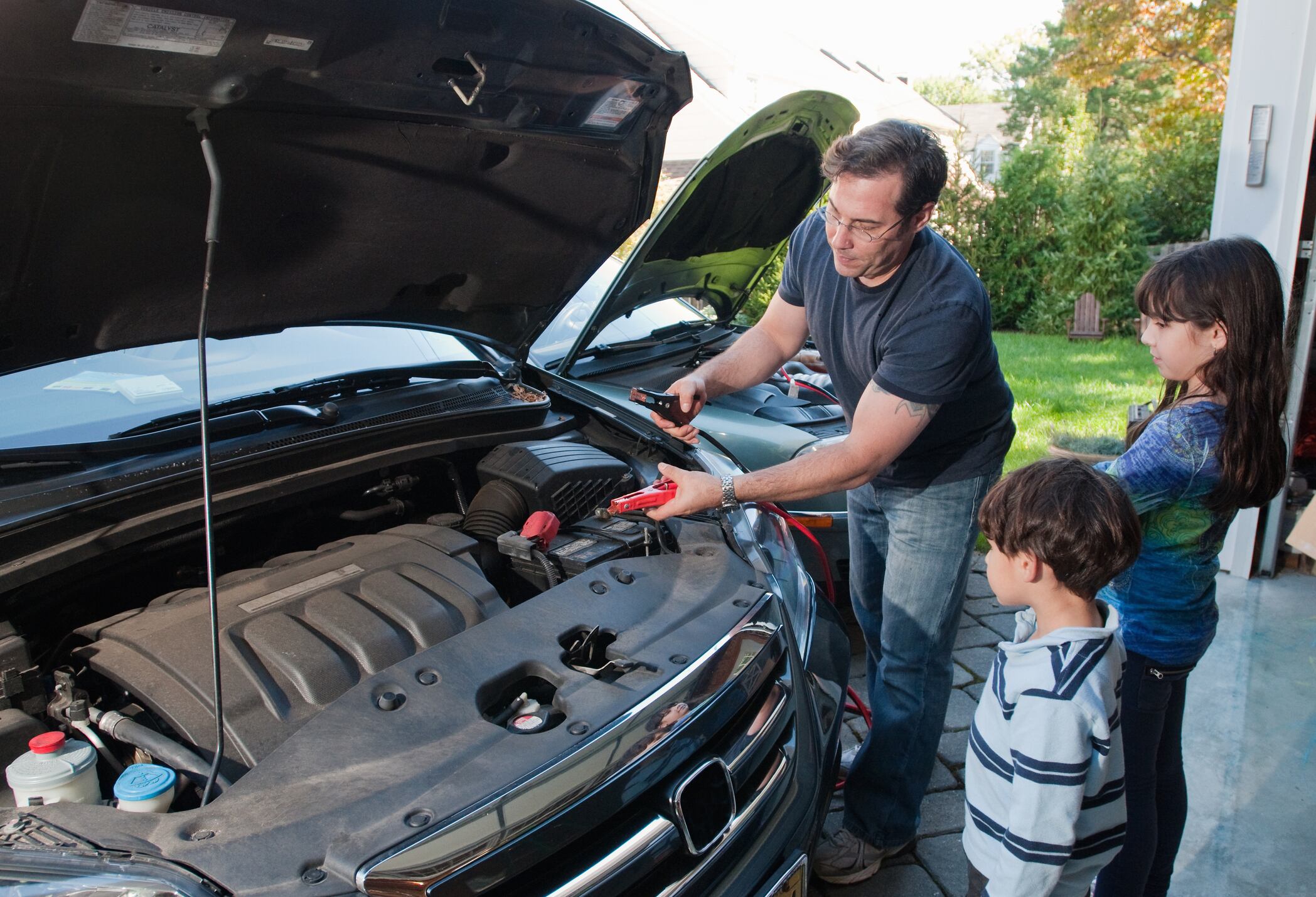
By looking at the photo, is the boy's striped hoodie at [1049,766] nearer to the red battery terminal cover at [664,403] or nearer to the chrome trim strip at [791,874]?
the chrome trim strip at [791,874]

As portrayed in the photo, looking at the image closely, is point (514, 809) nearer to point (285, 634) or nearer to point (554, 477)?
point (285, 634)

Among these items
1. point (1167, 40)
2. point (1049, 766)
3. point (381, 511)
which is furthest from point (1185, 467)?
point (1167, 40)

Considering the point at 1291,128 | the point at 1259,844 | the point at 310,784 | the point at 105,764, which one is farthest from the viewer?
the point at 1291,128

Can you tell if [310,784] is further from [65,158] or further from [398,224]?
[398,224]

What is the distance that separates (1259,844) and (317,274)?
288cm

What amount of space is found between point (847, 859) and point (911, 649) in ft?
1.84

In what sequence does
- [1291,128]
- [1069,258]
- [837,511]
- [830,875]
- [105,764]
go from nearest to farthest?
1. [105,764]
2. [830,875]
3. [837,511]
4. [1291,128]
5. [1069,258]

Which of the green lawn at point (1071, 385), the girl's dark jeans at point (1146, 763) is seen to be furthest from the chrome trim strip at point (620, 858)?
the green lawn at point (1071, 385)

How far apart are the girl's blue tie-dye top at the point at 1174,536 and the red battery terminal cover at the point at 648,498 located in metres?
Answer: 0.92

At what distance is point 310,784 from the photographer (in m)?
1.36

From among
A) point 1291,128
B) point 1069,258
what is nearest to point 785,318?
point 1291,128

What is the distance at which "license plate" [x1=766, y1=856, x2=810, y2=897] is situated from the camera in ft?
5.46

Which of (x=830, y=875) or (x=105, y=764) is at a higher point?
(x=105, y=764)

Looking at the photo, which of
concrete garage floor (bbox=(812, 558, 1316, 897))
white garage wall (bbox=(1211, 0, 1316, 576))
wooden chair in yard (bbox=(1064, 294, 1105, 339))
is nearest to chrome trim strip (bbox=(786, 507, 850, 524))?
concrete garage floor (bbox=(812, 558, 1316, 897))
